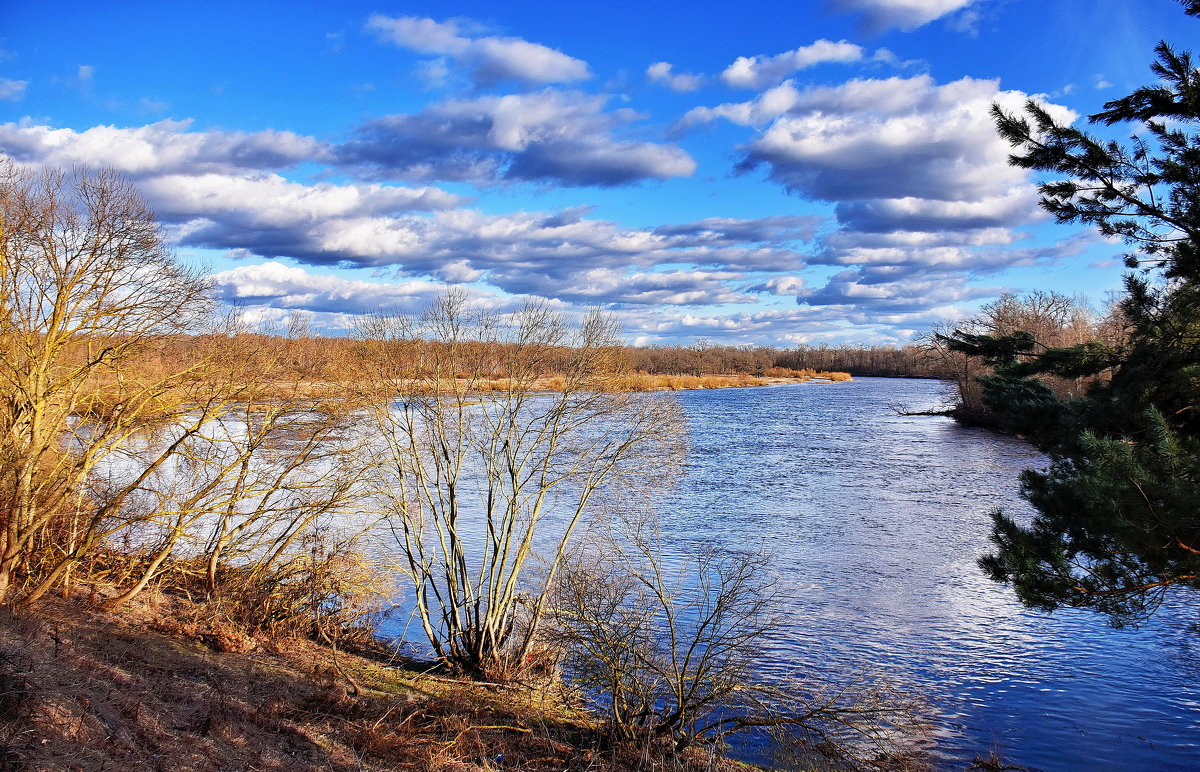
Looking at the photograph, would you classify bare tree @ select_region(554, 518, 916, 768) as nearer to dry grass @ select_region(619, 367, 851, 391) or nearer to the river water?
the river water

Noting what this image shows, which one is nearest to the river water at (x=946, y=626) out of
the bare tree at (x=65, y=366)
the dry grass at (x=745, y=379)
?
the bare tree at (x=65, y=366)

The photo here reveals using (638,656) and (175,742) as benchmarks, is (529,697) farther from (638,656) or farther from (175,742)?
(175,742)

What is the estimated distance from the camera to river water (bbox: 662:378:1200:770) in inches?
449

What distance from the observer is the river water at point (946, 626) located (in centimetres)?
1140

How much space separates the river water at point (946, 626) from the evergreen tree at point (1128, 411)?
2941mm

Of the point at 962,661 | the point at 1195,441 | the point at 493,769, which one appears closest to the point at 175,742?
the point at 493,769

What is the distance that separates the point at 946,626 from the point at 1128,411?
7.65 m

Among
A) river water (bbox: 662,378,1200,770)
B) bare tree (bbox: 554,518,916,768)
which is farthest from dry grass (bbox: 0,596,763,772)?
river water (bbox: 662,378,1200,770)

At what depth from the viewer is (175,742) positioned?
826 cm

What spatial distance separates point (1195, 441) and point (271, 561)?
14.4 metres

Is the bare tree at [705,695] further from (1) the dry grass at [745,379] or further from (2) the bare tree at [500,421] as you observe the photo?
(1) the dry grass at [745,379]

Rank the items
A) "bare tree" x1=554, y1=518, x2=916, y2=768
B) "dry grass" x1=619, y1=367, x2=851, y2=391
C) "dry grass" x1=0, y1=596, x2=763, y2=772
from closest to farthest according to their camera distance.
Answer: "dry grass" x1=0, y1=596, x2=763, y2=772 → "bare tree" x1=554, y1=518, x2=916, y2=768 → "dry grass" x1=619, y1=367, x2=851, y2=391

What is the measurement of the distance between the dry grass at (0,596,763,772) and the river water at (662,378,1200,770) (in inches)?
133

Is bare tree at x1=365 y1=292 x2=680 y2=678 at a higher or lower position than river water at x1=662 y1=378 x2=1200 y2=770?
higher
